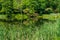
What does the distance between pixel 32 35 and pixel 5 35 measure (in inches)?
38.0

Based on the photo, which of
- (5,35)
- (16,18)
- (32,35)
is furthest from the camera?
(16,18)

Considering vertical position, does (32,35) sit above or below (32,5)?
above

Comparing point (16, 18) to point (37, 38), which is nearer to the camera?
point (37, 38)

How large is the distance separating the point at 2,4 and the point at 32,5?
2627 millimetres

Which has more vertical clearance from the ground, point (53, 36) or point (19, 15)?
point (53, 36)

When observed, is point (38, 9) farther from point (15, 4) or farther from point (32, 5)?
point (15, 4)

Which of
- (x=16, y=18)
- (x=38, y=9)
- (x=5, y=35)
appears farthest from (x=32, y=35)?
(x=38, y=9)

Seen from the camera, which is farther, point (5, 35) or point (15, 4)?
point (15, 4)

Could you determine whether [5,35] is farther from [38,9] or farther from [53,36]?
[38,9]

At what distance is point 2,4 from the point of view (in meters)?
20.6

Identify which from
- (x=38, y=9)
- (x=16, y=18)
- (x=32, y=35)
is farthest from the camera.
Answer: (x=38, y=9)

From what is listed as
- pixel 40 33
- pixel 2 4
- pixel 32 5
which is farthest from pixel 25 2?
pixel 40 33

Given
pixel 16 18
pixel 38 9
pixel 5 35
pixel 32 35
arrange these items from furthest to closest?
pixel 38 9 < pixel 16 18 < pixel 32 35 < pixel 5 35

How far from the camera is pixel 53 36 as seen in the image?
24.1 feet
